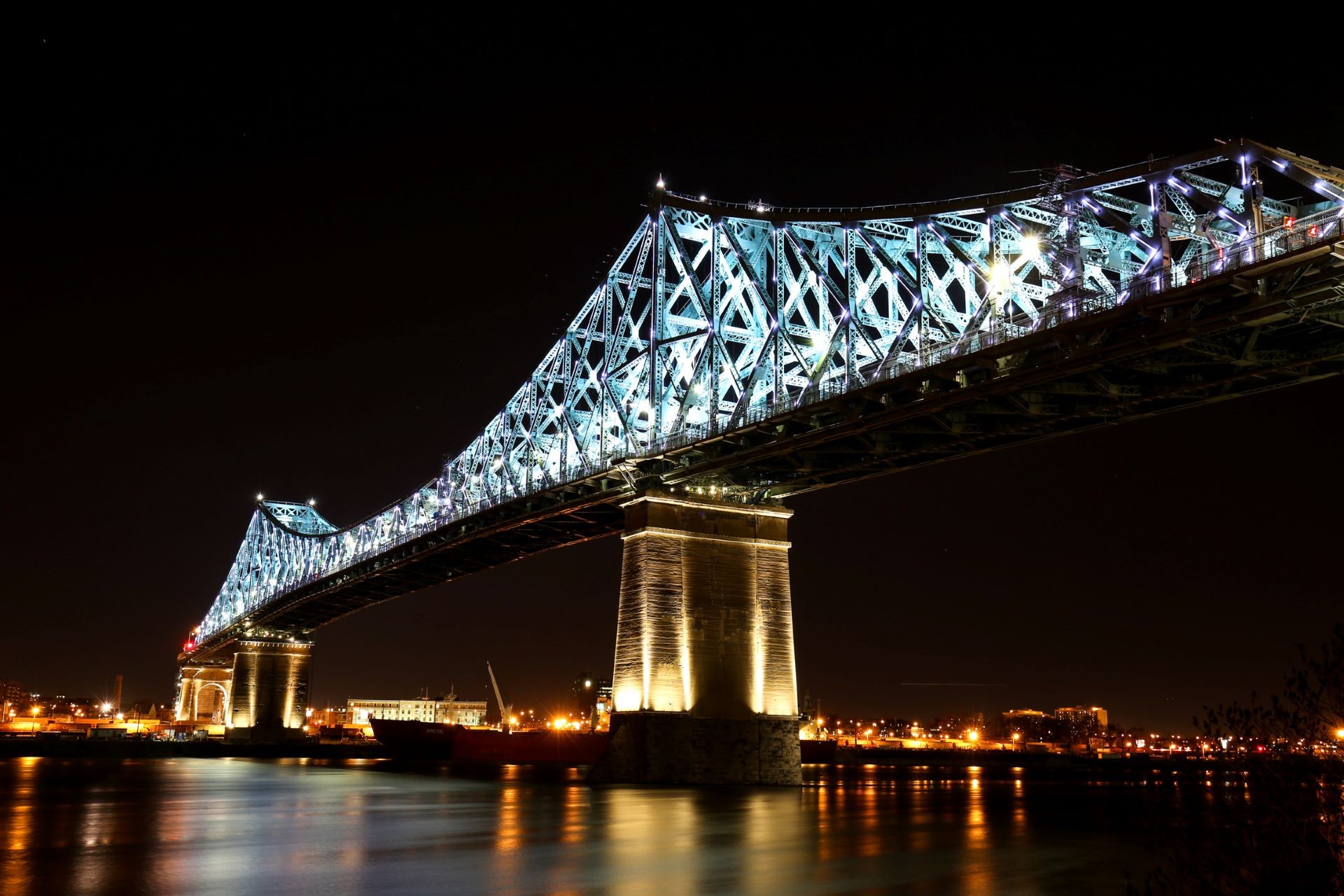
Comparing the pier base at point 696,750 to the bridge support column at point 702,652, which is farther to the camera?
the bridge support column at point 702,652

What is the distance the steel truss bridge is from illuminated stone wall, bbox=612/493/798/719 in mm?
1440

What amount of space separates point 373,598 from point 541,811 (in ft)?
219

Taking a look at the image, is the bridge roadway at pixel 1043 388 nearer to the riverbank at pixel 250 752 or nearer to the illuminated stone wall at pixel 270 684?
the riverbank at pixel 250 752

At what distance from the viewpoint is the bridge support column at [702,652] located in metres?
43.0

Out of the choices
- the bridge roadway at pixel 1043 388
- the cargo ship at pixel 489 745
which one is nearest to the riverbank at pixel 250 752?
the cargo ship at pixel 489 745

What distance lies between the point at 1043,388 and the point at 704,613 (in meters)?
16.7

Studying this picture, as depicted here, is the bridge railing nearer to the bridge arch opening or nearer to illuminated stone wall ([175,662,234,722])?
illuminated stone wall ([175,662,234,722])

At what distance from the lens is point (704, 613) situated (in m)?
44.7

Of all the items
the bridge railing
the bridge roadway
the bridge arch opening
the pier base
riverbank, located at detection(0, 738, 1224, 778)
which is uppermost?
the bridge railing

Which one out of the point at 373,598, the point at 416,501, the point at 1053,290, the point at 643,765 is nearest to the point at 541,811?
the point at 643,765

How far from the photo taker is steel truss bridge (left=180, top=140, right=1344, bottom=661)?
28172 mm

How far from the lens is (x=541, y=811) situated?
31703mm

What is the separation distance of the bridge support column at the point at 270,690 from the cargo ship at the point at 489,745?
15.9m

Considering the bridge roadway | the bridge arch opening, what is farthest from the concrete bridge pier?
the bridge roadway
